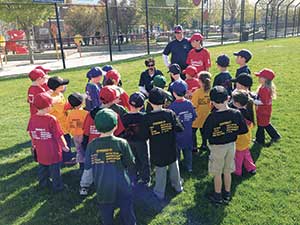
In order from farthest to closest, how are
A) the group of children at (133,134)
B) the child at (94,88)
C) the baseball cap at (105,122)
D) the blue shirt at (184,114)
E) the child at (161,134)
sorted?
the child at (94,88)
the blue shirt at (184,114)
the child at (161,134)
the group of children at (133,134)
the baseball cap at (105,122)

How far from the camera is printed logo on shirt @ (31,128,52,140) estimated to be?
13.5ft

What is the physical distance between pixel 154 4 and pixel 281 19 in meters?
19.2

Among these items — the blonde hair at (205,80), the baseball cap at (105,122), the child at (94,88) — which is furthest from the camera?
the child at (94,88)

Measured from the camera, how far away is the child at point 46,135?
160 inches

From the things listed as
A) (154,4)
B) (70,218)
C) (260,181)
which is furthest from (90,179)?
(154,4)

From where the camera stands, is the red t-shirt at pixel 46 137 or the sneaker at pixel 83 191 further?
the sneaker at pixel 83 191

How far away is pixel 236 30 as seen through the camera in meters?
41.8

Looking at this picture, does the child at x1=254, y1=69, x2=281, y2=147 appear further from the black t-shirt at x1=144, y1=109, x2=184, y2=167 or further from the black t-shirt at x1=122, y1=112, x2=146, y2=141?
the black t-shirt at x1=122, y1=112, x2=146, y2=141

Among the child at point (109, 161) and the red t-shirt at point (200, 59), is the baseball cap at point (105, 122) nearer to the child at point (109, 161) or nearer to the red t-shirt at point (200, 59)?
the child at point (109, 161)

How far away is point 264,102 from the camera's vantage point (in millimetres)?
5320

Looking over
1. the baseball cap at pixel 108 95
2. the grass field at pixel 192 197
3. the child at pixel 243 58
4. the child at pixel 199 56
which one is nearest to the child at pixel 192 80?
the child at pixel 243 58

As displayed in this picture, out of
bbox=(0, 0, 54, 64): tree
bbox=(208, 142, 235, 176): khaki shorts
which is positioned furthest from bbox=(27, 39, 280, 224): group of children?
bbox=(0, 0, 54, 64): tree

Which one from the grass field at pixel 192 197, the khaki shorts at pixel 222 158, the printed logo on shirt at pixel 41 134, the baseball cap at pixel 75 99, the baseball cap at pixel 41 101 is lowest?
the grass field at pixel 192 197

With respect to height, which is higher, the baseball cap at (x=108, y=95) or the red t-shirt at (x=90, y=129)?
the baseball cap at (x=108, y=95)
